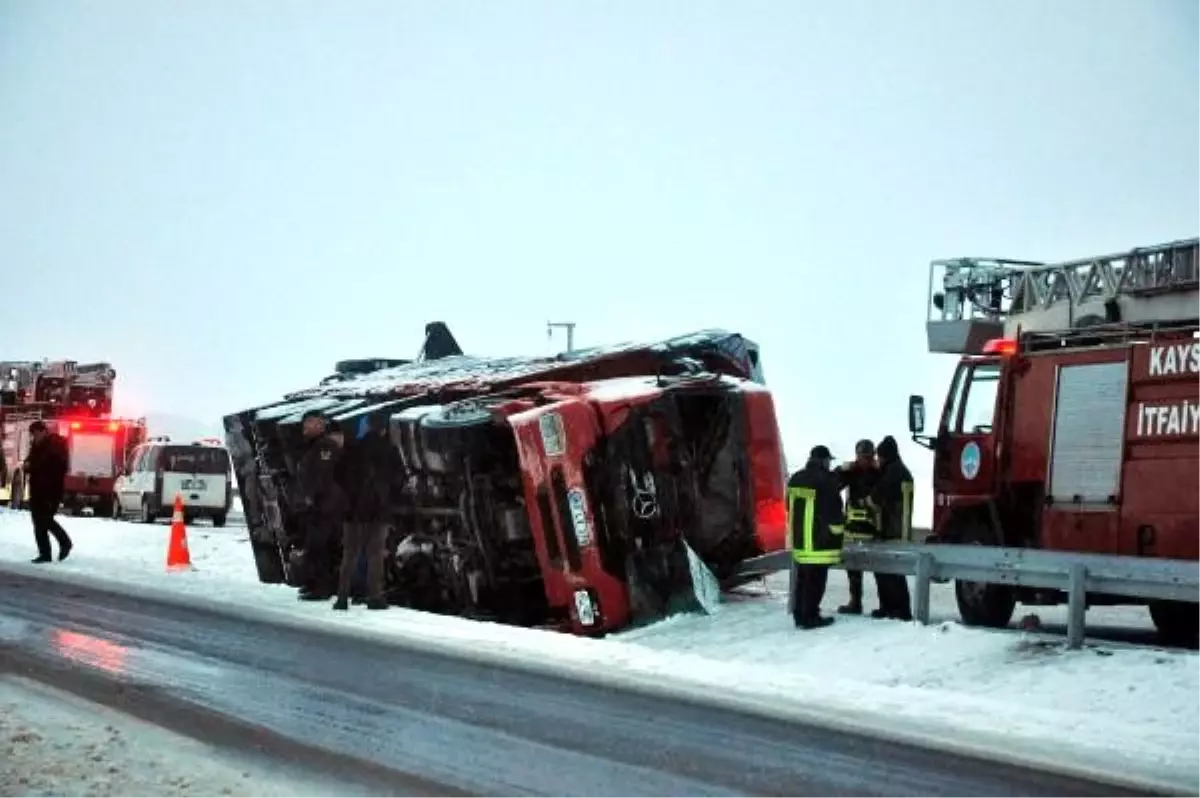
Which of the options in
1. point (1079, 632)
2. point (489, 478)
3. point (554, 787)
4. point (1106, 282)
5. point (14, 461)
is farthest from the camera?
point (14, 461)

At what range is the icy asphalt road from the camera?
722cm

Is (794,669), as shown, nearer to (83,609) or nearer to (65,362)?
(83,609)

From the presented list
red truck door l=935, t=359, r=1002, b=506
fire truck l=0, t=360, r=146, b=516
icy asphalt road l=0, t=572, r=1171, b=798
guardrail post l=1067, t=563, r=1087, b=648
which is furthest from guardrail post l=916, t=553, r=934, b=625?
fire truck l=0, t=360, r=146, b=516

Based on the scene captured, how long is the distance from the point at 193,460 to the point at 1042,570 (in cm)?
2722

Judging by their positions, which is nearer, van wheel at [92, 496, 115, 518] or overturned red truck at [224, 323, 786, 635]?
overturned red truck at [224, 323, 786, 635]

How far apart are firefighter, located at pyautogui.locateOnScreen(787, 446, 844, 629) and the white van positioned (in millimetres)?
24734

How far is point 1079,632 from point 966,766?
3.96 metres

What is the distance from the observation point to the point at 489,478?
568 inches

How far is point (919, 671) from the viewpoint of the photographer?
1133 cm

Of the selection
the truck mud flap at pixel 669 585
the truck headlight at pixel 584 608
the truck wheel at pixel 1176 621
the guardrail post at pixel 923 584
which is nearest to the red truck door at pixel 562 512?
the truck headlight at pixel 584 608

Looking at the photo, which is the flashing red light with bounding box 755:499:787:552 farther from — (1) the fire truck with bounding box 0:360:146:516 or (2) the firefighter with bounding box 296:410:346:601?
(1) the fire truck with bounding box 0:360:146:516

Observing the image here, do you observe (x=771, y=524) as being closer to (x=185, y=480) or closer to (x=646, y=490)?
(x=646, y=490)

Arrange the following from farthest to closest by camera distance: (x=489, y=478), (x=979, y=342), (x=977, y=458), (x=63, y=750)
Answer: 1. (x=979, y=342)
2. (x=977, y=458)
3. (x=489, y=478)
4. (x=63, y=750)

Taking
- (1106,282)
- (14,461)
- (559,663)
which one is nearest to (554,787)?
(559,663)
